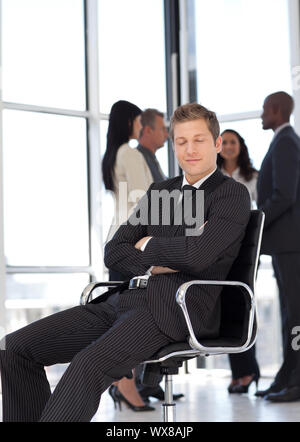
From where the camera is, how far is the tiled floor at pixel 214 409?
381 cm

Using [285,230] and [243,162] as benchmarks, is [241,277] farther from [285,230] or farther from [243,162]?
[243,162]

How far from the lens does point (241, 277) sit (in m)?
2.65

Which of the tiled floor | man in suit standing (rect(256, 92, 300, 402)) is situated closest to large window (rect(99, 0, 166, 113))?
man in suit standing (rect(256, 92, 300, 402))

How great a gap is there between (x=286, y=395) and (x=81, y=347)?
2.09 metres

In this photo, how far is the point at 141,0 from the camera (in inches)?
243

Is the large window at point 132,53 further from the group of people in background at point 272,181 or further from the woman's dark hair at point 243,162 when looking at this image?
the group of people in background at point 272,181

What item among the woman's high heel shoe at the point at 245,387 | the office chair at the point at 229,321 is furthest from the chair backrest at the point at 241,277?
the woman's high heel shoe at the point at 245,387

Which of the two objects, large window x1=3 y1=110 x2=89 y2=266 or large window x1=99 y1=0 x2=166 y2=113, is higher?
large window x1=99 y1=0 x2=166 y2=113

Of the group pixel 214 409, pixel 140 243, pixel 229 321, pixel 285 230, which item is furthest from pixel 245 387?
pixel 140 243

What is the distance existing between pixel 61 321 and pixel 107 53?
148 inches

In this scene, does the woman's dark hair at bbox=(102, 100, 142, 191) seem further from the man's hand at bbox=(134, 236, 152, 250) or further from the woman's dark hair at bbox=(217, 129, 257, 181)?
the man's hand at bbox=(134, 236, 152, 250)

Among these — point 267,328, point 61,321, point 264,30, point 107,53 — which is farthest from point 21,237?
point 61,321

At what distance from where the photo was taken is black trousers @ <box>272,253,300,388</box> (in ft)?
14.5
